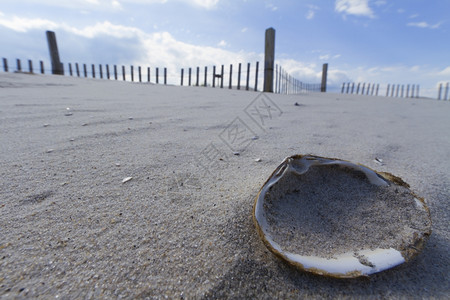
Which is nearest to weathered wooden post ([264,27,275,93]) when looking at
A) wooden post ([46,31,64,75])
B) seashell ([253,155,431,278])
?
seashell ([253,155,431,278])

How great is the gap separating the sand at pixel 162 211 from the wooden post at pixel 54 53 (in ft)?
26.4

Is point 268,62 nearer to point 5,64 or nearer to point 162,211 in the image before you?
point 162,211

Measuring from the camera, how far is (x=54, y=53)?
8461 mm

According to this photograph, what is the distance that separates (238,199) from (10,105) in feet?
9.34

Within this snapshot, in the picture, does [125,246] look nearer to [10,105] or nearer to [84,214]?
[84,214]

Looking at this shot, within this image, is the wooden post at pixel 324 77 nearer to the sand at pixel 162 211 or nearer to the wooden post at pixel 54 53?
the sand at pixel 162 211

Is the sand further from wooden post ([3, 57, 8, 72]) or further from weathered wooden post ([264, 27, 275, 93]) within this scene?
wooden post ([3, 57, 8, 72])

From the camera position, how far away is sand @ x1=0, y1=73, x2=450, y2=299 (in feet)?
2.25

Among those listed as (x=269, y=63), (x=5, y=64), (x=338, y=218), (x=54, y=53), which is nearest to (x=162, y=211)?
(x=338, y=218)

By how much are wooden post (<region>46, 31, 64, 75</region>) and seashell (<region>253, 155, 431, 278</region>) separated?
10179 millimetres

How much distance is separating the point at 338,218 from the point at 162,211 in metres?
0.69

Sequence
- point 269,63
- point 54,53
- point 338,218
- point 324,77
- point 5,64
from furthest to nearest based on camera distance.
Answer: point 324,77, point 5,64, point 54,53, point 269,63, point 338,218

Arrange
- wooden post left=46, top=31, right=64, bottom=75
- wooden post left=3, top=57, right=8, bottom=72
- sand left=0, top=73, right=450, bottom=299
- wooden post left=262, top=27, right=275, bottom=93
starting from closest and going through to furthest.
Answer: sand left=0, top=73, right=450, bottom=299, wooden post left=262, top=27, right=275, bottom=93, wooden post left=46, top=31, right=64, bottom=75, wooden post left=3, top=57, right=8, bottom=72

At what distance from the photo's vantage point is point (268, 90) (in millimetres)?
7523
